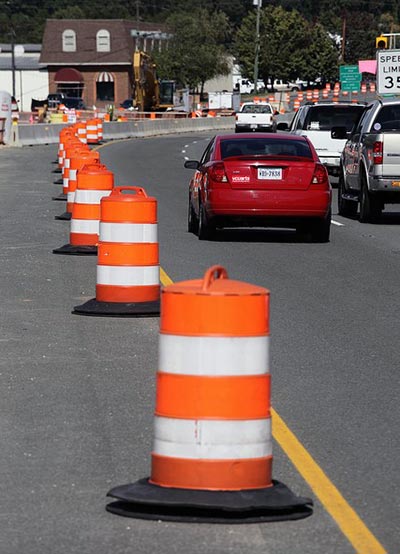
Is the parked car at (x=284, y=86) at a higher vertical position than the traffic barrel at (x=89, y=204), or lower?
lower

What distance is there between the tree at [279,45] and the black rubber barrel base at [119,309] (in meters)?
125

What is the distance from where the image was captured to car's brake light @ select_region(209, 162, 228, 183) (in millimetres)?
19109

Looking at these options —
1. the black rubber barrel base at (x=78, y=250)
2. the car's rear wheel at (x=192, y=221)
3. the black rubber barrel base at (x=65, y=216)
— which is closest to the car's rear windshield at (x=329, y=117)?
the black rubber barrel base at (x=65, y=216)

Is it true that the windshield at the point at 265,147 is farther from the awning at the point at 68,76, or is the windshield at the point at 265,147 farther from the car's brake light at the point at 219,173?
the awning at the point at 68,76

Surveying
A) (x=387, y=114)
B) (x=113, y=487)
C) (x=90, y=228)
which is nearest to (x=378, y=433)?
(x=113, y=487)

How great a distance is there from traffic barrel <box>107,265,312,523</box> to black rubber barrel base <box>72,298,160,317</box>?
20.3 ft

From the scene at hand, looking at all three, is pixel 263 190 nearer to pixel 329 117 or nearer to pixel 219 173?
pixel 219 173

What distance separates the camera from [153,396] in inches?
351

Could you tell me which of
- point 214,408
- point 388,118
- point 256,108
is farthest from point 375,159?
point 256,108

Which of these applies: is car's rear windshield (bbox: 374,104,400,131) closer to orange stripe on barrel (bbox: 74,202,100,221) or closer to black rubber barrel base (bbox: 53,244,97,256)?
black rubber barrel base (bbox: 53,244,97,256)

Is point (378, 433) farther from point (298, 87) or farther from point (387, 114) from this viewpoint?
point (298, 87)

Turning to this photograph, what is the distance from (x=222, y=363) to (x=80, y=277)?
9298mm

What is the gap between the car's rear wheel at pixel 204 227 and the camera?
19484mm

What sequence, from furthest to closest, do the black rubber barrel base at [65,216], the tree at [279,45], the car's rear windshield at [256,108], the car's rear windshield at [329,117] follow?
the tree at [279,45] → the car's rear windshield at [256,108] → the car's rear windshield at [329,117] → the black rubber barrel base at [65,216]
